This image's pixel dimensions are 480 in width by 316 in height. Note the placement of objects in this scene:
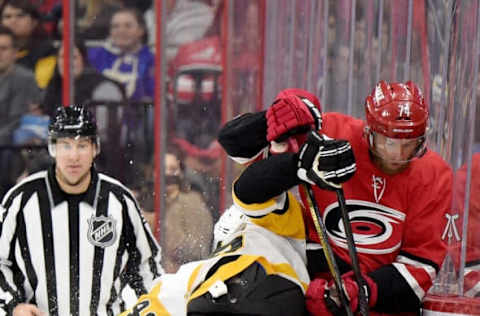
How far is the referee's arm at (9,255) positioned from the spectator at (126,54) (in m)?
1.74

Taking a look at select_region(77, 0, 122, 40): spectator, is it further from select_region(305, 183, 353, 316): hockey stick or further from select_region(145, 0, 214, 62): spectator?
select_region(305, 183, 353, 316): hockey stick

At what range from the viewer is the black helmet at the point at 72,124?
8.73 feet

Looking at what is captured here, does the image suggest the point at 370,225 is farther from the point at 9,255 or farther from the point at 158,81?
the point at 158,81

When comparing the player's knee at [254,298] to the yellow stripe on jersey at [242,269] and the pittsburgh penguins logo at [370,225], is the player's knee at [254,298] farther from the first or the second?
the pittsburgh penguins logo at [370,225]

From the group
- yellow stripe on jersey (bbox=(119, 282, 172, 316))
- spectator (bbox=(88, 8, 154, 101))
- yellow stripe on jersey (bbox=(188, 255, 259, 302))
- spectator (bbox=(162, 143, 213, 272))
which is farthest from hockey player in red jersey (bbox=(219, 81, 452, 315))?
spectator (bbox=(88, 8, 154, 101))

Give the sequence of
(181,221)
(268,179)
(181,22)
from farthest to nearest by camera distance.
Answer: (181,22)
(181,221)
(268,179)

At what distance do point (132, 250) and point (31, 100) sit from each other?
1.74 m

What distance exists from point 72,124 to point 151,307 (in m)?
0.85

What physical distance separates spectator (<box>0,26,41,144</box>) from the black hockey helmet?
61.1 inches

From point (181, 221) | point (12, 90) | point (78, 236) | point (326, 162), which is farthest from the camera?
point (12, 90)

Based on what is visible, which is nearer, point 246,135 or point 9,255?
point 246,135

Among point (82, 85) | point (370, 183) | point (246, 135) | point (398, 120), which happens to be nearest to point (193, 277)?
point (246, 135)

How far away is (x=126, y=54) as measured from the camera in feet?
14.0

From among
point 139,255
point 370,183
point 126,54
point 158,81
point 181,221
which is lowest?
point 181,221
